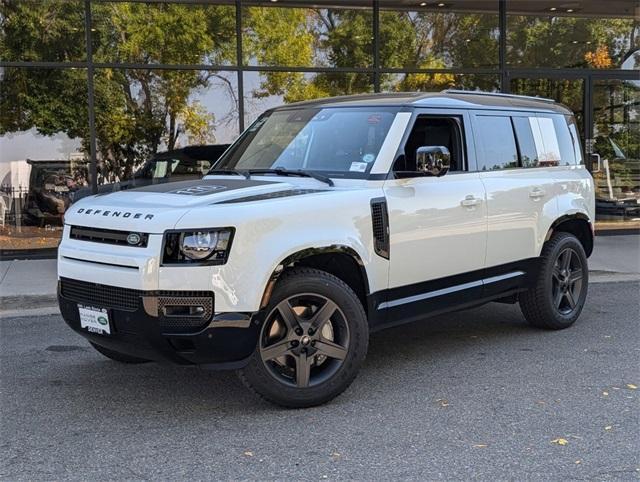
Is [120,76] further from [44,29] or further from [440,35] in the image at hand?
[440,35]

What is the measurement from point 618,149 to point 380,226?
10.3 meters

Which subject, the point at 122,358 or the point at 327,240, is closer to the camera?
the point at 327,240

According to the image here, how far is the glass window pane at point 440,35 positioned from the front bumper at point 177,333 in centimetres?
932

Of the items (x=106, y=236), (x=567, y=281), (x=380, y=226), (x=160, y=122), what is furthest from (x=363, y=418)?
(x=160, y=122)

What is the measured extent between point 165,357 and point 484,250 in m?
2.62

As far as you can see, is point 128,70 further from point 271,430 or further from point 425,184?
point 271,430

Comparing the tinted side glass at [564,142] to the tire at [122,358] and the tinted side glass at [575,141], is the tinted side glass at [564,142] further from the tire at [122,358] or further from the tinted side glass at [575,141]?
the tire at [122,358]

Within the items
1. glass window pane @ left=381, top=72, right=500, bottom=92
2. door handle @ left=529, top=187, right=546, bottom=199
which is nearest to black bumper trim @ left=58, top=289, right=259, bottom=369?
door handle @ left=529, top=187, right=546, bottom=199

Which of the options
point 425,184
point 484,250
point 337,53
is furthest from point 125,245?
point 337,53

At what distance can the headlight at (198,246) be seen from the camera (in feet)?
12.7

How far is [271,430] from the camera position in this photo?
3.98 meters

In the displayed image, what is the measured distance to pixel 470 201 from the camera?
5234 millimetres

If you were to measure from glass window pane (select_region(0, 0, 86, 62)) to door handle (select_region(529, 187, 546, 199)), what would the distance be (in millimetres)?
7856

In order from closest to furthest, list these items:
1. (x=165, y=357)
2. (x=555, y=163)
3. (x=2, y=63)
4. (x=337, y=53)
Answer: (x=165, y=357) < (x=555, y=163) < (x=2, y=63) < (x=337, y=53)
